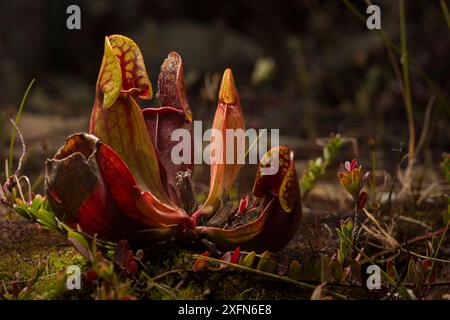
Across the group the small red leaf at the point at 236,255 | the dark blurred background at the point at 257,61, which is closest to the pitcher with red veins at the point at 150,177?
the small red leaf at the point at 236,255

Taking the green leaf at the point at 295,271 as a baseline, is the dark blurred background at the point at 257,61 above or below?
above

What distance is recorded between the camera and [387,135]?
11.0 ft

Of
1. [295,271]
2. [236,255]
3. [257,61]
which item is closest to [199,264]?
[236,255]

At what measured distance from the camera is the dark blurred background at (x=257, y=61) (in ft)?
11.1

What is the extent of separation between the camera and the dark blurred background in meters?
3.39

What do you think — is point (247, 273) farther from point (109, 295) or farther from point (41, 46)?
point (41, 46)

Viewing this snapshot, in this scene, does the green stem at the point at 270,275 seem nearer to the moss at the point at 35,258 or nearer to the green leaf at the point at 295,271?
the green leaf at the point at 295,271

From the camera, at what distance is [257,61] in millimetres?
5035

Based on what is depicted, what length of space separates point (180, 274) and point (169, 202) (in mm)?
171

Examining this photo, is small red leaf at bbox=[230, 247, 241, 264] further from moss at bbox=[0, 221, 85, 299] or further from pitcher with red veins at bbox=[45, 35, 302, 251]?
moss at bbox=[0, 221, 85, 299]

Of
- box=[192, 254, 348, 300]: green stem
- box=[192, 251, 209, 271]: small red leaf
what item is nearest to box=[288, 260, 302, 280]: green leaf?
box=[192, 254, 348, 300]: green stem

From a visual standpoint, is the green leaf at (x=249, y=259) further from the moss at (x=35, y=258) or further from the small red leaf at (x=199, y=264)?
the moss at (x=35, y=258)

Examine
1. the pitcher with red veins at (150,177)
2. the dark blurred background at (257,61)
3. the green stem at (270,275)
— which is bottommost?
the green stem at (270,275)

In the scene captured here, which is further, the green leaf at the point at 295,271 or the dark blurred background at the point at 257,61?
the dark blurred background at the point at 257,61
